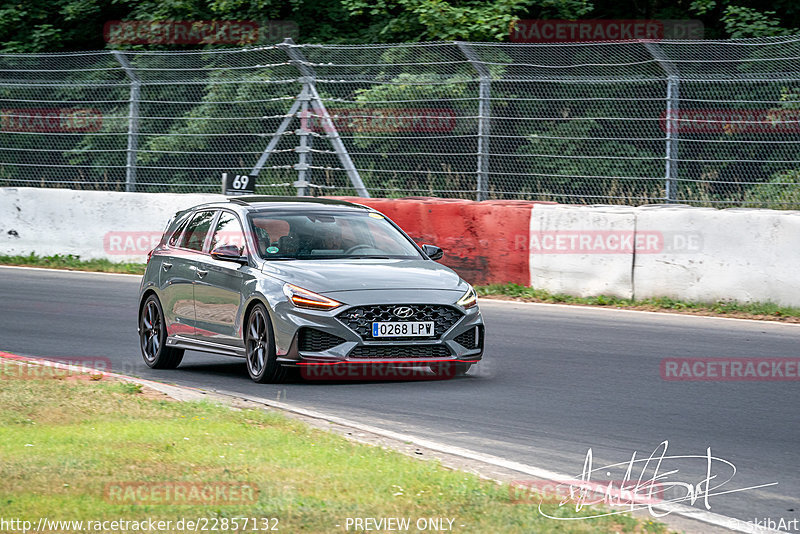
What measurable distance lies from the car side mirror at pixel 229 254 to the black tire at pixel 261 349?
541 millimetres

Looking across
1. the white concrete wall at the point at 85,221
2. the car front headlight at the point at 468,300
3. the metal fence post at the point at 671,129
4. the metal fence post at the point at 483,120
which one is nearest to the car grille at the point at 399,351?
the car front headlight at the point at 468,300

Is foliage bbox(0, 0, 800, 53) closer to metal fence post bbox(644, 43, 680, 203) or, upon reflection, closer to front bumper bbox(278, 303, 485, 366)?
metal fence post bbox(644, 43, 680, 203)

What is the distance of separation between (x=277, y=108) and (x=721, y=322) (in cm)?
955

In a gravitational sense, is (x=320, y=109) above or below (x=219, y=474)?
above

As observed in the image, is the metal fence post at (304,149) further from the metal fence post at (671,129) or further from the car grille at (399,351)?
the car grille at (399,351)

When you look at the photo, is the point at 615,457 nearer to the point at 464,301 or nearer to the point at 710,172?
the point at 464,301

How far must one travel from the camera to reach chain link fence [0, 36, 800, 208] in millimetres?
16188

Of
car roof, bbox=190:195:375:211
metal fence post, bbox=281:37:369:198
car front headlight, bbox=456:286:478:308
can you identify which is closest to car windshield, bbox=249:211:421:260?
car roof, bbox=190:195:375:211

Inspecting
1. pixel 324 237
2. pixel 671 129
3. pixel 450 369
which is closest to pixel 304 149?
pixel 671 129

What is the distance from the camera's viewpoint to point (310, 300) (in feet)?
31.6

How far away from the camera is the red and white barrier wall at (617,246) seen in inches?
564

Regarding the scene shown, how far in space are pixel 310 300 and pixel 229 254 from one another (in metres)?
1.15

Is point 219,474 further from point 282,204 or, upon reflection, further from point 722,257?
point 722,257

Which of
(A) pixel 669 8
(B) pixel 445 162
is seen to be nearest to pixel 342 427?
(B) pixel 445 162
